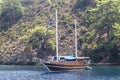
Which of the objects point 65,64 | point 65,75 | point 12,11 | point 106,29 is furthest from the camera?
point 12,11

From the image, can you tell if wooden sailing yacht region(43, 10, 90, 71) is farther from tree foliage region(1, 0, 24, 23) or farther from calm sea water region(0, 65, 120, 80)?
tree foliage region(1, 0, 24, 23)

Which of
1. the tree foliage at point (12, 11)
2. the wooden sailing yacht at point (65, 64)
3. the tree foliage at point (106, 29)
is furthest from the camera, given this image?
the tree foliage at point (12, 11)

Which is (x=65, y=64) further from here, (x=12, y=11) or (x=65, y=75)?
(x=12, y=11)

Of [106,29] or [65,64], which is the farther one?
[106,29]

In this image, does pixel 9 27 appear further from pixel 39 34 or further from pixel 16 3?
pixel 39 34

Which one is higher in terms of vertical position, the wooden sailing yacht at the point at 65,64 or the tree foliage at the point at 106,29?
the tree foliage at the point at 106,29

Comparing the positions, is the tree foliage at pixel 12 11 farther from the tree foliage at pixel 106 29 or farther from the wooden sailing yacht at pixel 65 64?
the wooden sailing yacht at pixel 65 64

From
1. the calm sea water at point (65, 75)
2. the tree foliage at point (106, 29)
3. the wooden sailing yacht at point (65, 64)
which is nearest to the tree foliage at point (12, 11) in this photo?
the tree foliage at point (106, 29)

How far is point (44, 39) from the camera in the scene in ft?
358

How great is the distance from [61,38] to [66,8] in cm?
1760

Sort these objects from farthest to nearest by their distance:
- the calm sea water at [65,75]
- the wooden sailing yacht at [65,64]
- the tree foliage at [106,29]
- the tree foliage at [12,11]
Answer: the tree foliage at [12,11]
the tree foliage at [106,29]
the wooden sailing yacht at [65,64]
the calm sea water at [65,75]

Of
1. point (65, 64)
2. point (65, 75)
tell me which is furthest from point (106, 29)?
point (65, 75)

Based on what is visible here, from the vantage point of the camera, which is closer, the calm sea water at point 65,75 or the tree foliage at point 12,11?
the calm sea water at point 65,75

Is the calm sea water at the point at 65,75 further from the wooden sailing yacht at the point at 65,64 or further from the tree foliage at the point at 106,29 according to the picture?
the tree foliage at the point at 106,29
